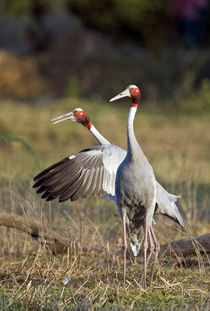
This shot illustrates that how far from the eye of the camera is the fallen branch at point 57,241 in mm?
4949

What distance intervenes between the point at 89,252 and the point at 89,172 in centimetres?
85

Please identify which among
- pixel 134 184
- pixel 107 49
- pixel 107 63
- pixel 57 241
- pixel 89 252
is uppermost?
pixel 107 49

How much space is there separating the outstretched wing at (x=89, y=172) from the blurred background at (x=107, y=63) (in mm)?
7157

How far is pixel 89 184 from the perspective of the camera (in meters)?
4.61

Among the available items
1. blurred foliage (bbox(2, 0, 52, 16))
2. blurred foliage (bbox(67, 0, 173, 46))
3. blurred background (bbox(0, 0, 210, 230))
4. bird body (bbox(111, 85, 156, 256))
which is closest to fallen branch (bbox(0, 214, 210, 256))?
bird body (bbox(111, 85, 156, 256))

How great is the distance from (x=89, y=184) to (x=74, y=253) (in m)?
0.51

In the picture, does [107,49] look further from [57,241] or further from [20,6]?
[57,241]

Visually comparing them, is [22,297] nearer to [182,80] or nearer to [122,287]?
[122,287]

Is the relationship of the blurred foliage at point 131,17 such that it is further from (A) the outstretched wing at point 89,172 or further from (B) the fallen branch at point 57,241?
(A) the outstretched wing at point 89,172

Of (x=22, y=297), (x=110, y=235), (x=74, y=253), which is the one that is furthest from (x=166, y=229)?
(x=22, y=297)

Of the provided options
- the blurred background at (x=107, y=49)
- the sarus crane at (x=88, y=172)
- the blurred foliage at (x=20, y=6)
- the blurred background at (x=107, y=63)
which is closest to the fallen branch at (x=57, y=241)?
the sarus crane at (x=88, y=172)

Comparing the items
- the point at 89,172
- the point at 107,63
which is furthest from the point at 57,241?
the point at 107,63

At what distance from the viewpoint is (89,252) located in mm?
5234

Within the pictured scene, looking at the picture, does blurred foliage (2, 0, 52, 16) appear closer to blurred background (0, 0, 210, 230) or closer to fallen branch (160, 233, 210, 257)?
blurred background (0, 0, 210, 230)
